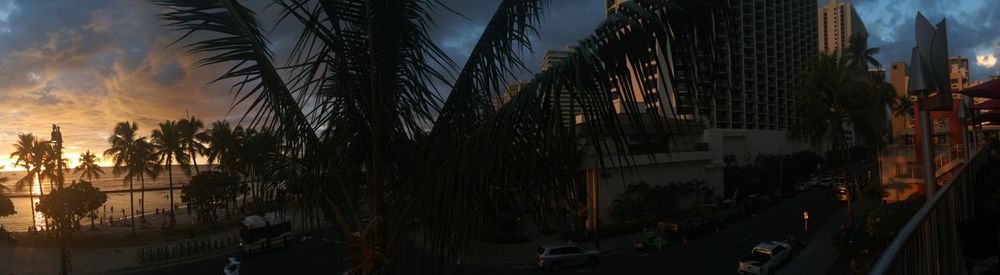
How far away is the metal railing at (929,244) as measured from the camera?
1588mm

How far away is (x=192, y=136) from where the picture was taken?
37062 millimetres

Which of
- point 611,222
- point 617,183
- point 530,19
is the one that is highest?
point 530,19

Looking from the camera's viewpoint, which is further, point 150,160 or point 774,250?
A: point 150,160

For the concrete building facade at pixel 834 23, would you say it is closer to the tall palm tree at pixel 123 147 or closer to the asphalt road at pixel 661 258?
the asphalt road at pixel 661 258

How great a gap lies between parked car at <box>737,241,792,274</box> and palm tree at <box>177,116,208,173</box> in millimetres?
37571

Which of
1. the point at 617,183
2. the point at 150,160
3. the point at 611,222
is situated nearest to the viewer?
the point at 611,222

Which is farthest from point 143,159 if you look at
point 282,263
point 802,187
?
point 802,187

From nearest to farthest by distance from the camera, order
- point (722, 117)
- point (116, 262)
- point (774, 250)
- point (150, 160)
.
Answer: point (774, 250)
point (116, 262)
point (150, 160)
point (722, 117)

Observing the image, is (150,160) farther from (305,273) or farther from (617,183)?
(617,183)

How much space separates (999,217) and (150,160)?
Result: 143ft

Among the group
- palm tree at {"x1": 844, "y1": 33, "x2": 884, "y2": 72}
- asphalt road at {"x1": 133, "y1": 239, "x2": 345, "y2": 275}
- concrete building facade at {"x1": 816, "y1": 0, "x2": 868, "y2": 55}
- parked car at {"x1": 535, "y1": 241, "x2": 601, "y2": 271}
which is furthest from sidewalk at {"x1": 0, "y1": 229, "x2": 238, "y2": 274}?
concrete building facade at {"x1": 816, "y1": 0, "x2": 868, "y2": 55}

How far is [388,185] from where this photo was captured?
13.0 feet

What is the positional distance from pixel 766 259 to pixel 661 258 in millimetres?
4215

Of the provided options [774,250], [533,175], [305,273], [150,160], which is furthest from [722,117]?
[533,175]
